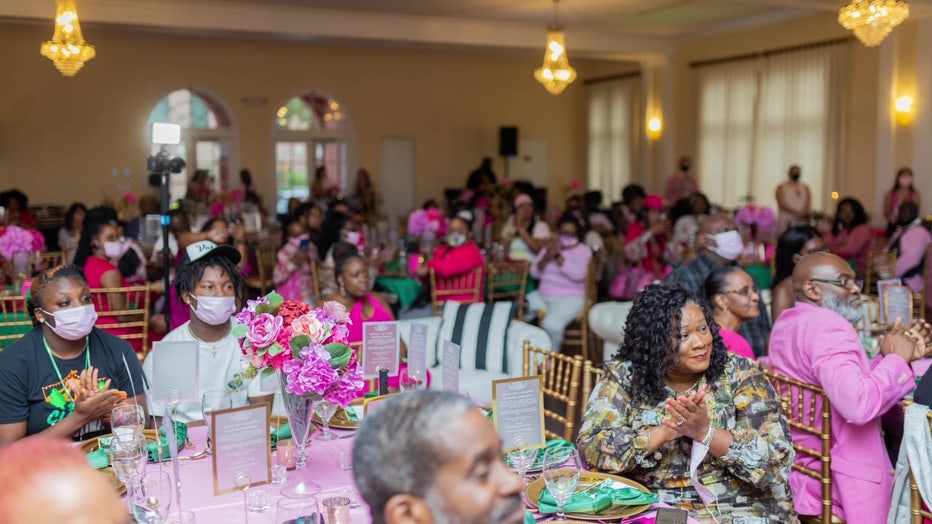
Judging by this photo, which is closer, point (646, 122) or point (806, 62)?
point (806, 62)

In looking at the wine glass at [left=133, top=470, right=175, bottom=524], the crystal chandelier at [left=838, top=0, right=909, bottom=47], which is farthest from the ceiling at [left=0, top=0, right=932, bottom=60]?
the wine glass at [left=133, top=470, right=175, bottom=524]

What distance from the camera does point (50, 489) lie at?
1128 millimetres

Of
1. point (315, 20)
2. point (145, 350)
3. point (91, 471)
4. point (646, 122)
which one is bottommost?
point (145, 350)

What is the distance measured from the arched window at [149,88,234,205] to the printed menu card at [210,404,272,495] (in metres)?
12.3

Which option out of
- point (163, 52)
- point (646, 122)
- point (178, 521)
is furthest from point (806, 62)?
point (178, 521)

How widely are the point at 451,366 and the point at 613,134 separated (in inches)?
535

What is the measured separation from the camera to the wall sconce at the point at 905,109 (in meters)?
10.5

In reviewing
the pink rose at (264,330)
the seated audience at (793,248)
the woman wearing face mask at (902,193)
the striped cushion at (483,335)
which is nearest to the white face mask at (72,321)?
the pink rose at (264,330)

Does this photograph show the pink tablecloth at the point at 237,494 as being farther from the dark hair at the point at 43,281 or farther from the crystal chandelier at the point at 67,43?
the crystal chandelier at the point at 67,43

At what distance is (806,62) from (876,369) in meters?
9.64

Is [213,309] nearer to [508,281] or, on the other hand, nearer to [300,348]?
[300,348]

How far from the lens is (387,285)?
671 cm

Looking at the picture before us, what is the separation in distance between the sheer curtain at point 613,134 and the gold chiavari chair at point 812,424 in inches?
483

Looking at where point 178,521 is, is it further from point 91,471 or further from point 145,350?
point 145,350
